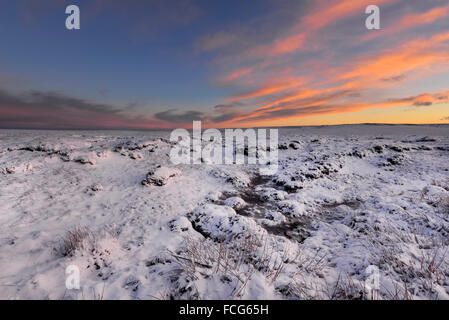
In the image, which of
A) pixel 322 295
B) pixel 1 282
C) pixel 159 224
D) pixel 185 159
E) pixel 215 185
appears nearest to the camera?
pixel 322 295

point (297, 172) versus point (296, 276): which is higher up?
point (297, 172)

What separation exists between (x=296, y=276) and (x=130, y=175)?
10951 mm

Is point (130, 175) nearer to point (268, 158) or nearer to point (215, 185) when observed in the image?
point (215, 185)

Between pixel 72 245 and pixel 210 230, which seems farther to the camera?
pixel 210 230

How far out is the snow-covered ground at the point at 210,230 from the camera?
3.83 m

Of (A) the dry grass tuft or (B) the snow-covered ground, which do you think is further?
(A) the dry grass tuft

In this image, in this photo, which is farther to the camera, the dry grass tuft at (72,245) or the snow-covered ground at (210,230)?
the dry grass tuft at (72,245)

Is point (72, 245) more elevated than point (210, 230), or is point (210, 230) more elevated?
point (72, 245)

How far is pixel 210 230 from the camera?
6.60m

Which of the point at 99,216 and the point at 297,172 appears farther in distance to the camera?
the point at 297,172

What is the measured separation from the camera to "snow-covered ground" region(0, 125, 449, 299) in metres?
3.83

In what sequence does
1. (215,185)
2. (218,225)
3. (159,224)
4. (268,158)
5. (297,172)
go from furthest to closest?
1. (268,158)
2. (297,172)
3. (215,185)
4. (159,224)
5. (218,225)
